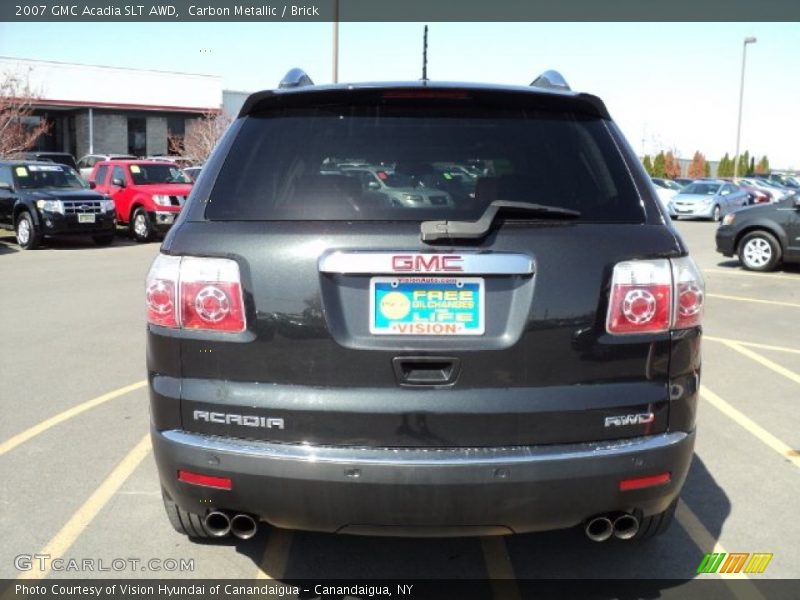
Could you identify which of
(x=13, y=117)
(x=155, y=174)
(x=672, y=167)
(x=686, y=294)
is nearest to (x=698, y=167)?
(x=672, y=167)

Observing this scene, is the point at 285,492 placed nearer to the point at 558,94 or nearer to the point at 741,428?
the point at 558,94

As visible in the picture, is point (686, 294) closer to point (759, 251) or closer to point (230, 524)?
point (230, 524)

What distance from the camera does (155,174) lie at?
19.8m

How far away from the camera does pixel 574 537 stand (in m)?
3.70

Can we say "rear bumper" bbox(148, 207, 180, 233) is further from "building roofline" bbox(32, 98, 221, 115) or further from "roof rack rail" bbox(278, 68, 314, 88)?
"building roofline" bbox(32, 98, 221, 115)

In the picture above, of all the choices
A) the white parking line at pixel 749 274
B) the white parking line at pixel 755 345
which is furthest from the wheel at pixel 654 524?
the white parking line at pixel 749 274

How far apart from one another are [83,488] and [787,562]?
11.0ft

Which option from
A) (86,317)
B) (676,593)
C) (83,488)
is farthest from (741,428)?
(86,317)

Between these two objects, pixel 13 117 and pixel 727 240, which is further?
pixel 13 117

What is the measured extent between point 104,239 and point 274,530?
15.7 m

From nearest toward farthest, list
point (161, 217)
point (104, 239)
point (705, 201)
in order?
1. point (104, 239)
2. point (161, 217)
3. point (705, 201)

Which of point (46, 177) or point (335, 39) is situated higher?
point (335, 39)

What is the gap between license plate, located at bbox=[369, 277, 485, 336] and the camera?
8.52ft

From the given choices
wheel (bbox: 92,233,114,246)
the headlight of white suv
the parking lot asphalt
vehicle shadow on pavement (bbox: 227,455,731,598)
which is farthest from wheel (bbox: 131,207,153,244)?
vehicle shadow on pavement (bbox: 227,455,731,598)
